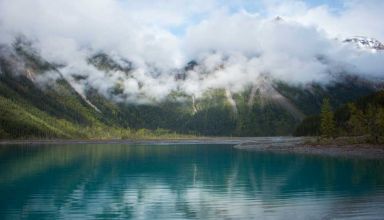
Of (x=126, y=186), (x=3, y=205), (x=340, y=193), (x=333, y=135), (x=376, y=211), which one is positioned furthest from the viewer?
(x=333, y=135)

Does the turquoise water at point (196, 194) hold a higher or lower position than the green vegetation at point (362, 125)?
lower

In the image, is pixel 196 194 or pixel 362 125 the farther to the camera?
pixel 362 125

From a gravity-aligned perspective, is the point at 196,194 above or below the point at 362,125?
below

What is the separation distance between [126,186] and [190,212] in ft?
62.9

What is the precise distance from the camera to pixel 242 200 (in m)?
39.5

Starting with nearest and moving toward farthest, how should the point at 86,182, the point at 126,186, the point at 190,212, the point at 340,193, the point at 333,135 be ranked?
1. the point at 190,212
2. the point at 340,193
3. the point at 126,186
4. the point at 86,182
5. the point at 333,135

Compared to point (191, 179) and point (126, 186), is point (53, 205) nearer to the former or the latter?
point (126, 186)

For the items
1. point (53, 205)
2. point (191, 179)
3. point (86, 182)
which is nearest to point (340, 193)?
point (191, 179)

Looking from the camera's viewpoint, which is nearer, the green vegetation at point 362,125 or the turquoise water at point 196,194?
the turquoise water at point 196,194

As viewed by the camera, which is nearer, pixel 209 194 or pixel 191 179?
pixel 209 194

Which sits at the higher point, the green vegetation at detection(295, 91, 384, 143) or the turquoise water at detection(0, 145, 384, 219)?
the green vegetation at detection(295, 91, 384, 143)

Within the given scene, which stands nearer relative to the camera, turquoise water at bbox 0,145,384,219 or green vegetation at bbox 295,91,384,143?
turquoise water at bbox 0,145,384,219

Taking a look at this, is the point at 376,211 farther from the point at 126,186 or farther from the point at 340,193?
the point at 126,186

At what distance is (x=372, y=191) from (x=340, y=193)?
136 inches
